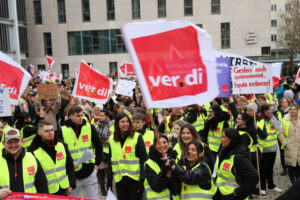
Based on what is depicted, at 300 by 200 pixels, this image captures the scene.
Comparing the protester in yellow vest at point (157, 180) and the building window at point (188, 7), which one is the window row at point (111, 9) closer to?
the building window at point (188, 7)

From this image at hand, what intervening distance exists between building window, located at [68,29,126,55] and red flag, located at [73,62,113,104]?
3106cm

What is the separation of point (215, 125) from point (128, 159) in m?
2.63

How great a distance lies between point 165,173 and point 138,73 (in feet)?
4.16

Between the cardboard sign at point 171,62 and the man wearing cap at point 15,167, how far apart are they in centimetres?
170

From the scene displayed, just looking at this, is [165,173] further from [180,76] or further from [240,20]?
[240,20]

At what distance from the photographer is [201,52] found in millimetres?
3500

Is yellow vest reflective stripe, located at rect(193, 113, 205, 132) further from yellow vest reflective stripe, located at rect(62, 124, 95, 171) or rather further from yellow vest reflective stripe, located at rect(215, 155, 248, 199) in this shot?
yellow vest reflective stripe, located at rect(215, 155, 248, 199)

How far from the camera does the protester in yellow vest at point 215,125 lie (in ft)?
23.5

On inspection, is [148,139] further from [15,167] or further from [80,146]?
[15,167]

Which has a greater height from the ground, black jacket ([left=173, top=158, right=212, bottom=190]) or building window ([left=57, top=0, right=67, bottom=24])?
building window ([left=57, top=0, right=67, bottom=24])

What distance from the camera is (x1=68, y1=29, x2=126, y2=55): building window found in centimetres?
3909

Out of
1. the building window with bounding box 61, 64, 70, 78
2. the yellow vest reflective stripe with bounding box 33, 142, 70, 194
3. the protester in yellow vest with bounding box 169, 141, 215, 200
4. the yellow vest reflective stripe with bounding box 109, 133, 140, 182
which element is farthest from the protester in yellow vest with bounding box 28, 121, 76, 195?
the building window with bounding box 61, 64, 70, 78

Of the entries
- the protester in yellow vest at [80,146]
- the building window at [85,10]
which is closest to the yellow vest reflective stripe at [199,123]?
the protester in yellow vest at [80,146]

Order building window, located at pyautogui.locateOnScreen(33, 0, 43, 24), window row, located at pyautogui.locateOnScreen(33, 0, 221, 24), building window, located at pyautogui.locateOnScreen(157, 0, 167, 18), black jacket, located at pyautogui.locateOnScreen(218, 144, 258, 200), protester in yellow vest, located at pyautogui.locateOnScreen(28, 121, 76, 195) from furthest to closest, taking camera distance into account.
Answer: building window, located at pyautogui.locateOnScreen(33, 0, 43, 24) < building window, located at pyautogui.locateOnScreen(157, 0, 167, 18) < window row, located at pyautogui.locateOnScreen(33, 0, 221, 24) < protester in yellow vest, located at pyautogui.locateOnScreen(28, 121, 76, 195) < black jacket, located at pyautogui.locateOnScreen(218, 144, 258, 200)
